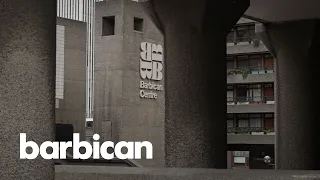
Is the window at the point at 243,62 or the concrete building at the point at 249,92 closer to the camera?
the concrete building at the point at 249,92

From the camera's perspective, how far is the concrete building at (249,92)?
60.8 meters

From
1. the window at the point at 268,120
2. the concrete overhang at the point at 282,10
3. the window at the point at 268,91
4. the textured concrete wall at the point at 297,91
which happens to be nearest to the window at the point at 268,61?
the window at the point at 268,91

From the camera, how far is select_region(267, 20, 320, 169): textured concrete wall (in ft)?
78.1

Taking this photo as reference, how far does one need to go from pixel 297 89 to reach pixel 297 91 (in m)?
0.07

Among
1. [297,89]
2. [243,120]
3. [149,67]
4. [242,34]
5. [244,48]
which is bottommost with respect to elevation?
[243,120]

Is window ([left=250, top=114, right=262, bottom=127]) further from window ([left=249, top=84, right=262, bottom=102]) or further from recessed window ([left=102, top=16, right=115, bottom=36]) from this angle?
recessed window ([left=102, top=16, right=115, bottom=36])

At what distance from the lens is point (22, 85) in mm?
10086

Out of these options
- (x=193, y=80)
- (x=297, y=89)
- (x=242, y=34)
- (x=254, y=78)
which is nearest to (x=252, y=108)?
(x=254, y=78)

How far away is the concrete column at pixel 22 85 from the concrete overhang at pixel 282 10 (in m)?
12.9

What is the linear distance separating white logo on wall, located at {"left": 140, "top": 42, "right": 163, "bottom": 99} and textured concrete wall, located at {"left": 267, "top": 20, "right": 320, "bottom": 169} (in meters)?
12.6

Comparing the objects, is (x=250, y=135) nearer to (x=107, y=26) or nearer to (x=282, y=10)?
(x=107, y=26)

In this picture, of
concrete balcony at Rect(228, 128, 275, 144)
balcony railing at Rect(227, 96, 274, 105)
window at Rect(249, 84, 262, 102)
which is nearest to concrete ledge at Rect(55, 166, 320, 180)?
concrete balcony at Rect(228, 128, 275, 144)

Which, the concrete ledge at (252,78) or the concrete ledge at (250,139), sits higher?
the concrete ledge at (252,78)

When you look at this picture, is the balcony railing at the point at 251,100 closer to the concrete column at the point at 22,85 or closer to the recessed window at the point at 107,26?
the recessed window at the point at 107,26
